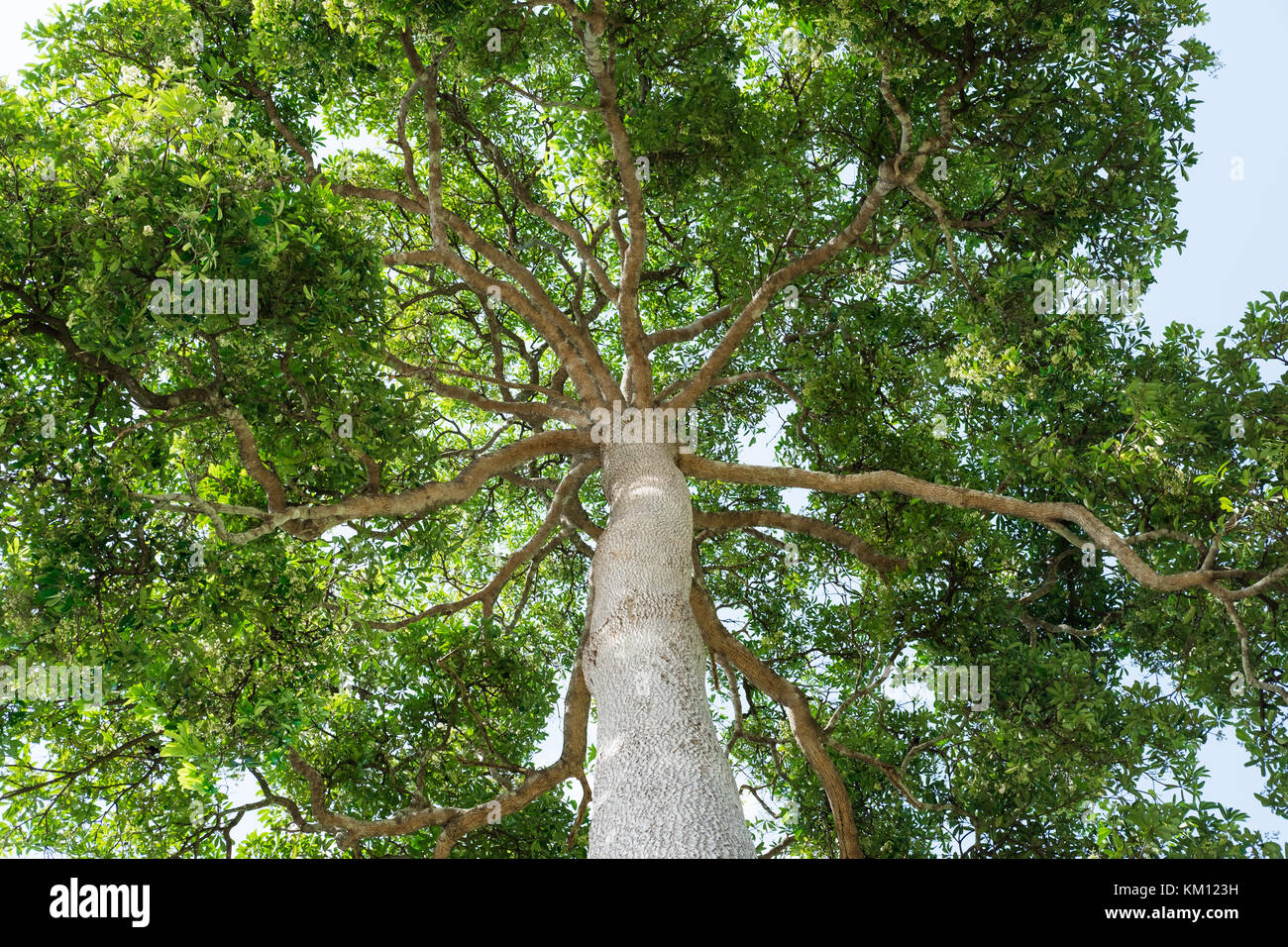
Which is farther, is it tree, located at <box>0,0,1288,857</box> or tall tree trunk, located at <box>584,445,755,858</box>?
tree, located at <box>0,0,1288,857</box>

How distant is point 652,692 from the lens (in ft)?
18.7

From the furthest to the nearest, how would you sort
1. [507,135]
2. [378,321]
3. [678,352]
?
[678,352]
[507,135]
[378,321]

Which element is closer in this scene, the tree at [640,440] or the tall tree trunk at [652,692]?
the tall tree trunk at [652,692]

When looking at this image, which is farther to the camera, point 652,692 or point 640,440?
point 640,440

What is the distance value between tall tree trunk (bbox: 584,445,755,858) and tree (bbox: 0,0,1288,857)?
1.4 inches

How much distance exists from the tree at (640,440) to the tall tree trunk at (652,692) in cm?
4

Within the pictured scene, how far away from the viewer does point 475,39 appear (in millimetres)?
7848

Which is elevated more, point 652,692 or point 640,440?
point 640,440

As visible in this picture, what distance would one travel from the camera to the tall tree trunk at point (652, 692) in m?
4.70

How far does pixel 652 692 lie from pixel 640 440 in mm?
3253

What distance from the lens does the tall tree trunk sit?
185 inches
